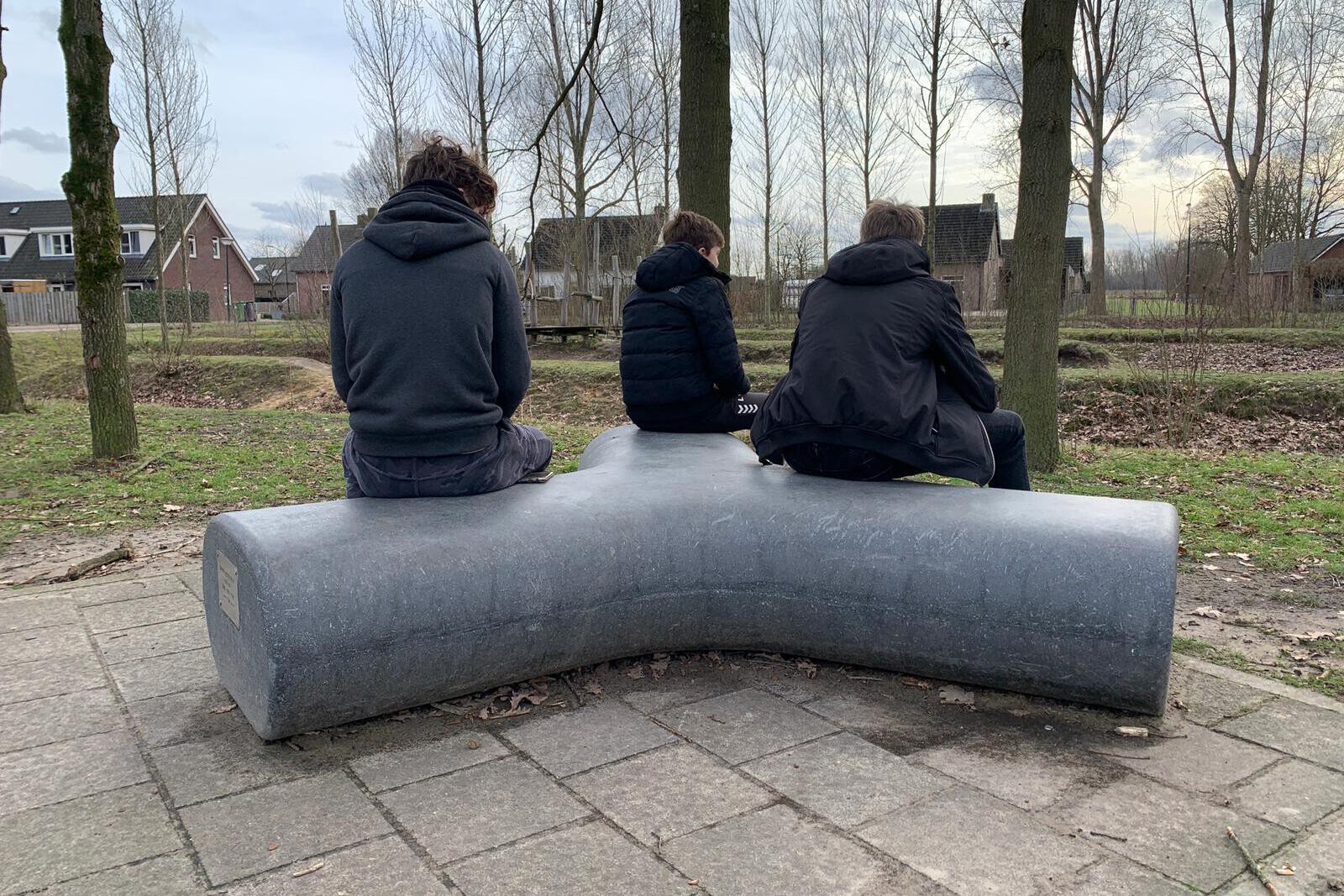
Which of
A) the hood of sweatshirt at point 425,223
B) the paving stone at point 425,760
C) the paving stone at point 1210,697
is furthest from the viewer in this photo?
the hood of sweatshirt at point 425,223

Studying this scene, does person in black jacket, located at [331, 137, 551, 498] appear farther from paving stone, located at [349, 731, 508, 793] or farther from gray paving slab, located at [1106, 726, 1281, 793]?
gray paving slab, located at [1106, 726, 1281, 793]

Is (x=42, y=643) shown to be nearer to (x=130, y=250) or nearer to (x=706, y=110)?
(x=706, y=110)

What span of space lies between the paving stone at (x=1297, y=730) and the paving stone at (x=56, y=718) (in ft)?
12.4

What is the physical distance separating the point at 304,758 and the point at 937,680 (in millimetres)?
2236

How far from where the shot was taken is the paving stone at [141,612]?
4.49 metres

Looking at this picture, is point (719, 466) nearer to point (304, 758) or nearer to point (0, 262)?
point (304, 758)

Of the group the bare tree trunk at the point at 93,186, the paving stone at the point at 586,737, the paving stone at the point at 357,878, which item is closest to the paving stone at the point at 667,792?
the paving stone at the point at 586,737

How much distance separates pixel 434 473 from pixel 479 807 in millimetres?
1323

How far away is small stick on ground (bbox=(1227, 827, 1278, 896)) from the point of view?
2.38 m

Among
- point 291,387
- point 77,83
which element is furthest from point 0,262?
point 77,83

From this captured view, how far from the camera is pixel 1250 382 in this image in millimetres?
13086

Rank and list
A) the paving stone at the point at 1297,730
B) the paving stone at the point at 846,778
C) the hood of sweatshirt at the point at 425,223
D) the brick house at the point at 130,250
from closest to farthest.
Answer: the paving stone at the point at 846,778, the paving stone at the point at 1297,730, the hood of sweatshirt at the point at 425,223, the brick house at the point at 130,250

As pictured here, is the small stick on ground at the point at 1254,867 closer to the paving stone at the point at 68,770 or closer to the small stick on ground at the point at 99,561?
the paving stone at the point at 68,770

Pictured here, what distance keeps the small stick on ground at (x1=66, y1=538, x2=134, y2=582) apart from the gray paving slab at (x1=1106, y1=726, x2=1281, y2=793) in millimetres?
5050
